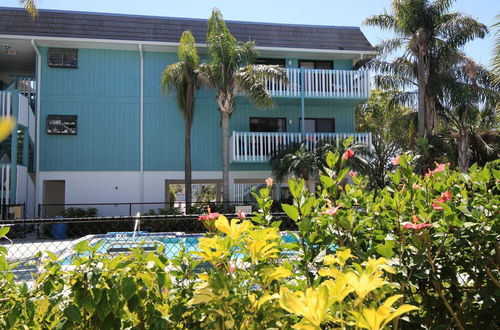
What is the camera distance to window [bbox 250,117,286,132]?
751 inches

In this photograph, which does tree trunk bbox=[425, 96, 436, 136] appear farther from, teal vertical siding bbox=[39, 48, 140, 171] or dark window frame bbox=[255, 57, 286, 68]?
teal vertical siding bbox=[39, 48, 140, 171]

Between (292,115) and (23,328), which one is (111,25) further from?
(23,328)

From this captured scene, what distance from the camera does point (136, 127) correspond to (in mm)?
18094

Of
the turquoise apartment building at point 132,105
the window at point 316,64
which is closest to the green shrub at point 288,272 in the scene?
the turquoise apartment building at point 132,105

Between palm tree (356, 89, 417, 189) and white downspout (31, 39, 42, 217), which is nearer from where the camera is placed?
white downspout (31, 39, 42, 217)

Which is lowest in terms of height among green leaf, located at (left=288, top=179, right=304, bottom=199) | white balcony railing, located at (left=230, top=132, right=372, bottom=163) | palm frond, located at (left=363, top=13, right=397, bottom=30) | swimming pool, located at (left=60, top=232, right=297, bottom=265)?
swimming pool, located at (left=60, top=232, right=297, bottom=265)

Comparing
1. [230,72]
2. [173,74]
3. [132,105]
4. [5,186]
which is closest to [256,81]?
[230,72]

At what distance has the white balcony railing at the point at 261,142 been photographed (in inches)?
667

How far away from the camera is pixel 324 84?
17.8 m

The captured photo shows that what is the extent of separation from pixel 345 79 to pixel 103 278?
57.2 ft

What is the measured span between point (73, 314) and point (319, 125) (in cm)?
1848

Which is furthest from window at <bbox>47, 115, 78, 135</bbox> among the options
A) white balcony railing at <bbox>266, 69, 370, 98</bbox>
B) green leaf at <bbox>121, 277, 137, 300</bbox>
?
green leaf at <bbox>121, 277, 137, 300</bbox>

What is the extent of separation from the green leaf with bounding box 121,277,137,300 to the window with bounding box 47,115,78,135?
1747cm

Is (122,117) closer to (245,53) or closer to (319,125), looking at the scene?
(245,53)
